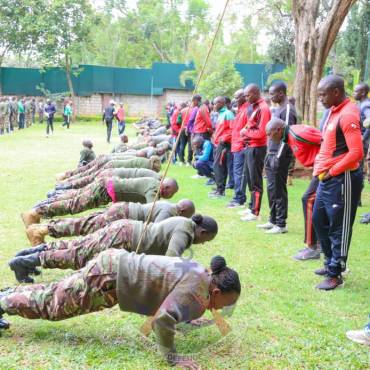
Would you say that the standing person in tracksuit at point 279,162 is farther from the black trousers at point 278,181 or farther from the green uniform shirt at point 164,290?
the green uniform shirt at point 164,290

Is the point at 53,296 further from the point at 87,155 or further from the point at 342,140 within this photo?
the point at 87,155

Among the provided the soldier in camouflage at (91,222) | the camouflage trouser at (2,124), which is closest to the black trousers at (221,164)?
the soldier in camouflage at (91,222)

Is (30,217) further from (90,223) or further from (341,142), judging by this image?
(341,142)

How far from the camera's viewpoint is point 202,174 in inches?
434

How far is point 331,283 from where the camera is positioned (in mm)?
4750

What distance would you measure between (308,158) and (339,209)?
2.87 ft

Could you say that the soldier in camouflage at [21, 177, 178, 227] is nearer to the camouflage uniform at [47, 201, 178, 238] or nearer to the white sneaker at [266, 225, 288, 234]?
the camouflage uniform at [47, 201, 178, 238]

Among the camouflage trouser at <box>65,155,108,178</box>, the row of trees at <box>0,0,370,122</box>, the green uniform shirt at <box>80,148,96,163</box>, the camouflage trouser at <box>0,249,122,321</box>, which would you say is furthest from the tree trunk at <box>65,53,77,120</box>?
the camouflage trouser at <box>0,249,122,321</box>

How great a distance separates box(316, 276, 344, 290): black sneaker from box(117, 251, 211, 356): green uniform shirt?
1.87 m

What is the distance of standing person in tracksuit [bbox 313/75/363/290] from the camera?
4475 millimetres

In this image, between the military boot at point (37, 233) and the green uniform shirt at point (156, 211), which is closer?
the green uniform shirt at point (156, 211)

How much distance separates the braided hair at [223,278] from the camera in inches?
129

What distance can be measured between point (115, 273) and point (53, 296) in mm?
465

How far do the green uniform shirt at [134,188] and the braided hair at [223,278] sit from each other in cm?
294
